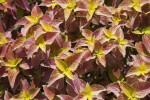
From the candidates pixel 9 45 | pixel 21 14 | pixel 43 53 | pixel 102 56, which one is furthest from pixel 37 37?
pixel 21 14

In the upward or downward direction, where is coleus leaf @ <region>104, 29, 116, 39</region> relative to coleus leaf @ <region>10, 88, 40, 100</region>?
upward

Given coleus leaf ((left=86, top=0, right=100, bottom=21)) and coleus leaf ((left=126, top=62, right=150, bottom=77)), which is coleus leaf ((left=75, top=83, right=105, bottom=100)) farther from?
coleus leaf ((left=86, top=0, right=100, bottom=21))

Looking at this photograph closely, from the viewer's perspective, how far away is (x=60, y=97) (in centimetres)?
150

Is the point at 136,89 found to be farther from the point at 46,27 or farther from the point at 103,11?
the point at 46,27

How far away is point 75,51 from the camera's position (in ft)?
5.21

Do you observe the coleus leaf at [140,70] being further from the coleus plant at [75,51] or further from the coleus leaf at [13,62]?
the coleus leaf at [13,62]

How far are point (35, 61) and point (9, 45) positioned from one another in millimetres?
204

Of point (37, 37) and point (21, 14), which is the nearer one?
point (37, 37)

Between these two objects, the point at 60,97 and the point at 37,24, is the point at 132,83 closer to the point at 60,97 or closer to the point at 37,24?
the point at 60,97

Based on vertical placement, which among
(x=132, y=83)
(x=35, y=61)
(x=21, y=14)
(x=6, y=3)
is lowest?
(x=132, y=83)

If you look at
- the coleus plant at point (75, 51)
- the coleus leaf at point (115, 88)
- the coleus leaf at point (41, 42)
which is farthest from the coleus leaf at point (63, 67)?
the coleus leaf at point (115, 88)

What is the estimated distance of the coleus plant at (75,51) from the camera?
4.96 ft

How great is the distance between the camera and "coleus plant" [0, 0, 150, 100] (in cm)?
151

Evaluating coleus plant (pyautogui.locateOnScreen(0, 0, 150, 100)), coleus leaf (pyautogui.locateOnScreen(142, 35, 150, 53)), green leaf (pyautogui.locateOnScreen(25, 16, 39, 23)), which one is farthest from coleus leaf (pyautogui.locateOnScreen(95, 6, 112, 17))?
green leaf (pyautogui.locateOnScreen(25, 16, 39, 23))
